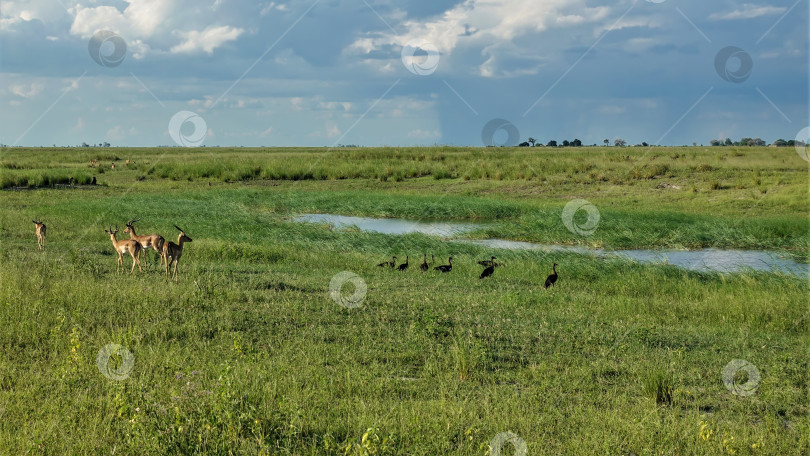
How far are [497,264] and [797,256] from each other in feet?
38.9

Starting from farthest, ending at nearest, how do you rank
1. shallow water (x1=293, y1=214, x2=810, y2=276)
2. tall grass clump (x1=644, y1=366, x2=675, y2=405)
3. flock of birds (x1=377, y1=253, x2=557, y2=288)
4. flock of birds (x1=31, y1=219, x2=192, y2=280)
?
1. shallow water (x1=293, y1=214, x2=810, y2=276)
2. flock of birds (x1=377, y1=253, x2=557, y2=288)
3. flock of birds (x1=31, y1=219, x2=192, y2=280)
4. tall grass clump (x1=644, y1=366, x2=675, y2=405)

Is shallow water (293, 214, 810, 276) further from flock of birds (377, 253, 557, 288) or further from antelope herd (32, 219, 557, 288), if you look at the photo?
antelope herd (32, 219, 557, 288)

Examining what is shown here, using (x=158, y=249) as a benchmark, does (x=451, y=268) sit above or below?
above

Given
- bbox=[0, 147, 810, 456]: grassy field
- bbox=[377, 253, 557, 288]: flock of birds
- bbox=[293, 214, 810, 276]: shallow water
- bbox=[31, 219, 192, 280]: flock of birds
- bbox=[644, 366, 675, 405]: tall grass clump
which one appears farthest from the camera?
bbox=[293, 214, 810, 276]: shallow water

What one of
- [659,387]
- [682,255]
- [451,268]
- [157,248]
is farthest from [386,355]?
[682,255]

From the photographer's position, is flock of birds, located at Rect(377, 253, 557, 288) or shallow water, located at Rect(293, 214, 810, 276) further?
shallow water, located at Rect(293, 214, 810, 276)

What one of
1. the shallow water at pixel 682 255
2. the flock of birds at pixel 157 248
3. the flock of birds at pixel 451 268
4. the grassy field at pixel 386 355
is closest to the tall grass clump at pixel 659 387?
the grassy field at pixel 386 355

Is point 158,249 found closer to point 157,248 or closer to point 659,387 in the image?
point 157,248

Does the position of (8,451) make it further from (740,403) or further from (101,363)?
(740,403)

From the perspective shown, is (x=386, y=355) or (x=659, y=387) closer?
(x=659, y=387)

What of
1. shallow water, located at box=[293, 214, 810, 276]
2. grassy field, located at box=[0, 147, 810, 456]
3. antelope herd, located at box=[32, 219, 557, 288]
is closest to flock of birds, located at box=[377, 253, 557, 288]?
antelope herd, located at box=[32, 219, 557, 288]

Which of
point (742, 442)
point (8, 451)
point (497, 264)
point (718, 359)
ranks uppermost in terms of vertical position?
point (497, 264)

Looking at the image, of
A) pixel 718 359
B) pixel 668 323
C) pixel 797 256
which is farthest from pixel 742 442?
pixel 797 256

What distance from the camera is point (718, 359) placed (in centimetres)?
895
